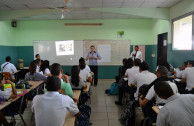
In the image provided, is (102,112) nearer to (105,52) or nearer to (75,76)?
(75,76)

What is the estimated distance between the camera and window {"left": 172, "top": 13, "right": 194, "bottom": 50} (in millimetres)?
4531

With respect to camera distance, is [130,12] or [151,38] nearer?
[130,12]

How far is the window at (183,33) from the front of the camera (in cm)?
453

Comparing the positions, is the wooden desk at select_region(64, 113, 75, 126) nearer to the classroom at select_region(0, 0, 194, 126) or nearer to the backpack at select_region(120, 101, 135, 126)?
the classroom at select_region(0, 0, 194, 126)

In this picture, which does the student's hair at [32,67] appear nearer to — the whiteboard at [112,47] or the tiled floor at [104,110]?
the tiled floor at [104,110]

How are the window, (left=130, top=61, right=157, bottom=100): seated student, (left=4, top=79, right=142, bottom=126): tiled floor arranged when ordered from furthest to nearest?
the window, (left=4, top=79, right=142, bottom=126): tiled floor, (left=130, top=61, right=157, bottom=100): seated student

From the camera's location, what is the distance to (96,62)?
6602 millimetres

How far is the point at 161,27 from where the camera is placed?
21.6 ft

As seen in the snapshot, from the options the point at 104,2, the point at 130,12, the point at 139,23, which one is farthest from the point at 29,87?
the point at 139,23

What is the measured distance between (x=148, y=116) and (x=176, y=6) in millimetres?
4177

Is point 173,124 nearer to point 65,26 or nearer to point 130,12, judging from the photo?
point 130,12

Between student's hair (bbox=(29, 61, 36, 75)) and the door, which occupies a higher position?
the door

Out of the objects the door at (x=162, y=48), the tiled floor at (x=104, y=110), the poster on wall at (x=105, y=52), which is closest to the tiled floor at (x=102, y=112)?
the tiled floor at (x=104, y=110)

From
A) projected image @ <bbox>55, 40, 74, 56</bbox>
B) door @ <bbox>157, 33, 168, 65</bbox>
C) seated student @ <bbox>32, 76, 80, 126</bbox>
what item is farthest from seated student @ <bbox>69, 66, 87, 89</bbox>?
projected image @ <bbox>55, 40, 74, 56</bbox>
